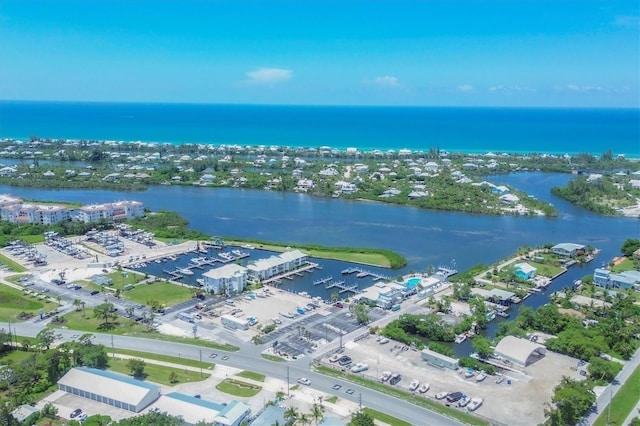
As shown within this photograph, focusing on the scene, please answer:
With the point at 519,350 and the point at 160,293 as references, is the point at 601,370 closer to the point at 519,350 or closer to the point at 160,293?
the point at 519,350

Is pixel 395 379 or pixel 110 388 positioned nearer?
pixel 110 388

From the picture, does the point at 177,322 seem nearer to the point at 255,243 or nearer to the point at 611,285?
the point at 255,243

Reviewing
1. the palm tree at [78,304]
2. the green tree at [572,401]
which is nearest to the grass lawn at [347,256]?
the palm tree at [78,304]

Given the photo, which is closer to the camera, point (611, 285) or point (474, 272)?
point (611, 285)

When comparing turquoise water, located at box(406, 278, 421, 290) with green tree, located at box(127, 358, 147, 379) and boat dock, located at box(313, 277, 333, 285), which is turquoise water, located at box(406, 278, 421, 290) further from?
green tree, located at box(127, 358, 147, 379)

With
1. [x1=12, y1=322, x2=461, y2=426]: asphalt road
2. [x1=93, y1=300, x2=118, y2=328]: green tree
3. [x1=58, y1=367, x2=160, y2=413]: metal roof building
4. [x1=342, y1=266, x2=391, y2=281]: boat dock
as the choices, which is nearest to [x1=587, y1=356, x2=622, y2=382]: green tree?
[x1=12, y1=322, x2=461, y2=426]: asphalt road

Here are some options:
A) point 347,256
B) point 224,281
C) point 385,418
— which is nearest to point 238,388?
point 385,418

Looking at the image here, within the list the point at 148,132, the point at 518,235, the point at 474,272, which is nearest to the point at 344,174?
the point at 518,235
